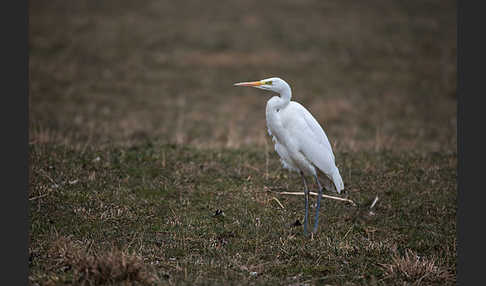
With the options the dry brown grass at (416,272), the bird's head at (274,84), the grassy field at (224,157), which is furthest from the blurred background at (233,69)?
the dry brown grass at (416,272)

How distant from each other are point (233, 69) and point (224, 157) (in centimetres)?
1455

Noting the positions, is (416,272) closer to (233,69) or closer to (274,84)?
(274,84)

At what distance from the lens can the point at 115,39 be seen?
2772cm

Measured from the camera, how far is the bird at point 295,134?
7.53 metres

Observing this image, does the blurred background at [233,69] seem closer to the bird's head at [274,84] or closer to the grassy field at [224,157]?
the grassy field at [224,157]

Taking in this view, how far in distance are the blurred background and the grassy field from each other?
0.12m

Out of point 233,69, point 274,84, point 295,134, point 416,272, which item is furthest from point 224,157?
point 233,69

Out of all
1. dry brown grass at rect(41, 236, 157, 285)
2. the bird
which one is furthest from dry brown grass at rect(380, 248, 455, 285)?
dry brown grass at rect(41, 236, 157, 285)

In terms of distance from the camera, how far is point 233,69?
2502cm

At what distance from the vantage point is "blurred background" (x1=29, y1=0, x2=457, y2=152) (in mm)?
17828

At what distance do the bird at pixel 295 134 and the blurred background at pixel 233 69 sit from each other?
4.77 meters

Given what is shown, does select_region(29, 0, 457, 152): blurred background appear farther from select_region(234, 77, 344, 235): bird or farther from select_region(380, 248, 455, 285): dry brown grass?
select_region(380, 248, 455, 285): dry brown grass

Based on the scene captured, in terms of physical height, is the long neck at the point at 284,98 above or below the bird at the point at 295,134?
above

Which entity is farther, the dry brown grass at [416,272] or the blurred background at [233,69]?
the blurred background at [233,69]
